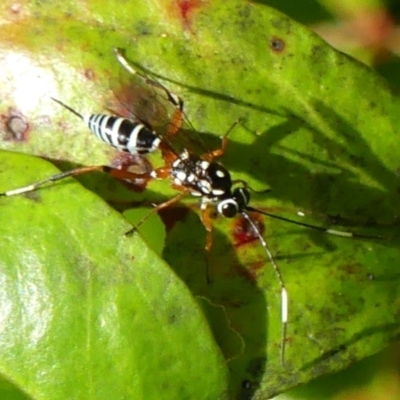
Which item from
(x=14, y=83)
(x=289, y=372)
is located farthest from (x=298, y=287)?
(x=14, y=83)

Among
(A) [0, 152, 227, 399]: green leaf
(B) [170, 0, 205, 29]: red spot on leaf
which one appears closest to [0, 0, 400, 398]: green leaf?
(B) [170, 0, 205, 29]: red spot on leaf

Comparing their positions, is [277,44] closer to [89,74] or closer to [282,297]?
[89,74]

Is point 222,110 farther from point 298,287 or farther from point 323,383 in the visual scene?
point 323,383

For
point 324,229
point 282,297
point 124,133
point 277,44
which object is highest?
point 277,44

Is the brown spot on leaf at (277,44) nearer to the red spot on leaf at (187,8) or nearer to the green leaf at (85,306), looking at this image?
the red spot on leaf at (187,8)

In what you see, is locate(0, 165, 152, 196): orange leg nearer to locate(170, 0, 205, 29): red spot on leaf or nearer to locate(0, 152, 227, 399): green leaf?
locate(0, 152, 227, 399): green leaf

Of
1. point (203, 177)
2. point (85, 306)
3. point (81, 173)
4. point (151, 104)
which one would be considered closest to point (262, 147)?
point (203, 177)

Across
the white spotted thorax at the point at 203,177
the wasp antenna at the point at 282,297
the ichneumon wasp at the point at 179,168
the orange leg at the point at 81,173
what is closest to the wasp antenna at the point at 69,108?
the ichneumon wasp at the point at 179,168
